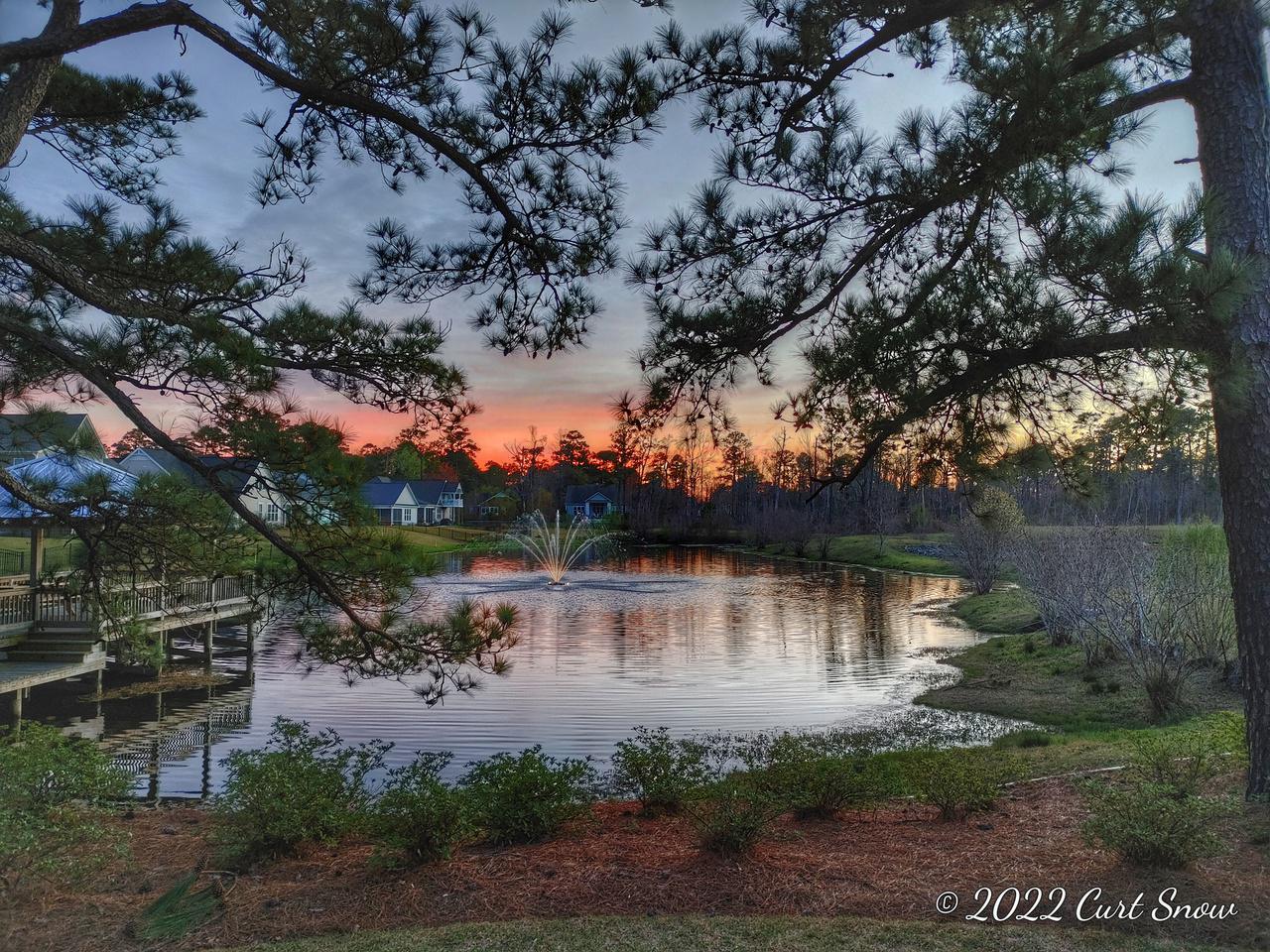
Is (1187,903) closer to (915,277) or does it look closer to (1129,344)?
(1129,344)

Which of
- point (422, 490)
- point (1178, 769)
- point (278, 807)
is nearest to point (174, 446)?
point (278, 807)

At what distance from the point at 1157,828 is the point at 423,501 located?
68.2 m

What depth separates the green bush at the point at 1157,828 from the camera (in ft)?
14.8

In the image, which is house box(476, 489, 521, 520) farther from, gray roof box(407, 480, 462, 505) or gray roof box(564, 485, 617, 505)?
gray roof box(564, 485, 617, 505)

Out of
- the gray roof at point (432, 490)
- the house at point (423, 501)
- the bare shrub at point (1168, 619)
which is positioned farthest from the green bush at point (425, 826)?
the gray roof at point (432, 490)

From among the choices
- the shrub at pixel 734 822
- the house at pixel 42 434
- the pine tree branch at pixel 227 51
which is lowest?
the shrub at pixel 734 822

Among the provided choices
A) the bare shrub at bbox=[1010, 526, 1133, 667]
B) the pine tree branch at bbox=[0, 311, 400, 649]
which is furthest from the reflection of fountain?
A: the pine tree branch at bbox=[0, 311, 400, 649]

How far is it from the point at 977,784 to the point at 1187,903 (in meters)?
1.98

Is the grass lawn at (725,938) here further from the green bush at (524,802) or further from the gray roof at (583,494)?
the gray roof at (583,494)

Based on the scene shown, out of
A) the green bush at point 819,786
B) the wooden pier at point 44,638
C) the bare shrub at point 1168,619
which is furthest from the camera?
the wooden pier at point 44,638

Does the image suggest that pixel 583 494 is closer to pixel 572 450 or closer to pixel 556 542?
pixel 572 450

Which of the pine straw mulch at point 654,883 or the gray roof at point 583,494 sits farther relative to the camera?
the gray roof at point 583,494

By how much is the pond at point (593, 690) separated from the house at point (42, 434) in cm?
218

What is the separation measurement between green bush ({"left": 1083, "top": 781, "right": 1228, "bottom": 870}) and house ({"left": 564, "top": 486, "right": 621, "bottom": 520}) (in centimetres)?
6247
